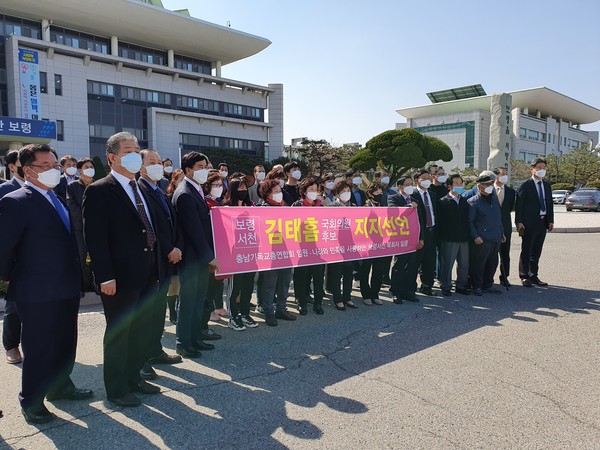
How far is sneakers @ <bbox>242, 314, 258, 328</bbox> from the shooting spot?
5363 mm

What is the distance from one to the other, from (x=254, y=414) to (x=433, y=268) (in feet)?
15.4

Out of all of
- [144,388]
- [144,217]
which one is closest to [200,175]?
[144,217]

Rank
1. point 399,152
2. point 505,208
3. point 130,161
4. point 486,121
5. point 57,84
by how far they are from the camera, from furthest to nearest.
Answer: point 486,121, point 57,84, point 399,152, point 505,208, point 130,161

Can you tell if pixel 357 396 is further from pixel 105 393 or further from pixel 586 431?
pixel 105 393

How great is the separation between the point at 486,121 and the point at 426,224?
7385cm

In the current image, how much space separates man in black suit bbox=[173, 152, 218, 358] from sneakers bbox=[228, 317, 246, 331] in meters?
0.71

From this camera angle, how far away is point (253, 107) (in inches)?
2251

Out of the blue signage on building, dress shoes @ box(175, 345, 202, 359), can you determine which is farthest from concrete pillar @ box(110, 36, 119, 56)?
dress shoes @ box(175, 345, 202, 359)

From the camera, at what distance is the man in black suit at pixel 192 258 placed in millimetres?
4359

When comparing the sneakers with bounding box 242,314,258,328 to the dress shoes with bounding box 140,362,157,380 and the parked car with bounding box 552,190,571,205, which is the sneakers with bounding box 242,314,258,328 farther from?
the parked car with bounding box 552,190,571,205

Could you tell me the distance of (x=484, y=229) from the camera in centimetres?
704

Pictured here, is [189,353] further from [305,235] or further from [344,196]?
[344,196]

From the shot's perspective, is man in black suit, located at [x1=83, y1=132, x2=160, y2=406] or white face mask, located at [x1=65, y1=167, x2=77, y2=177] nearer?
man in black suit, located at [x1=83, y1=132, x2=160, y2=406]

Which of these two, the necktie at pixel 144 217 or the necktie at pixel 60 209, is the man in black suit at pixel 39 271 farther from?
the necktie at pixel 144 217
